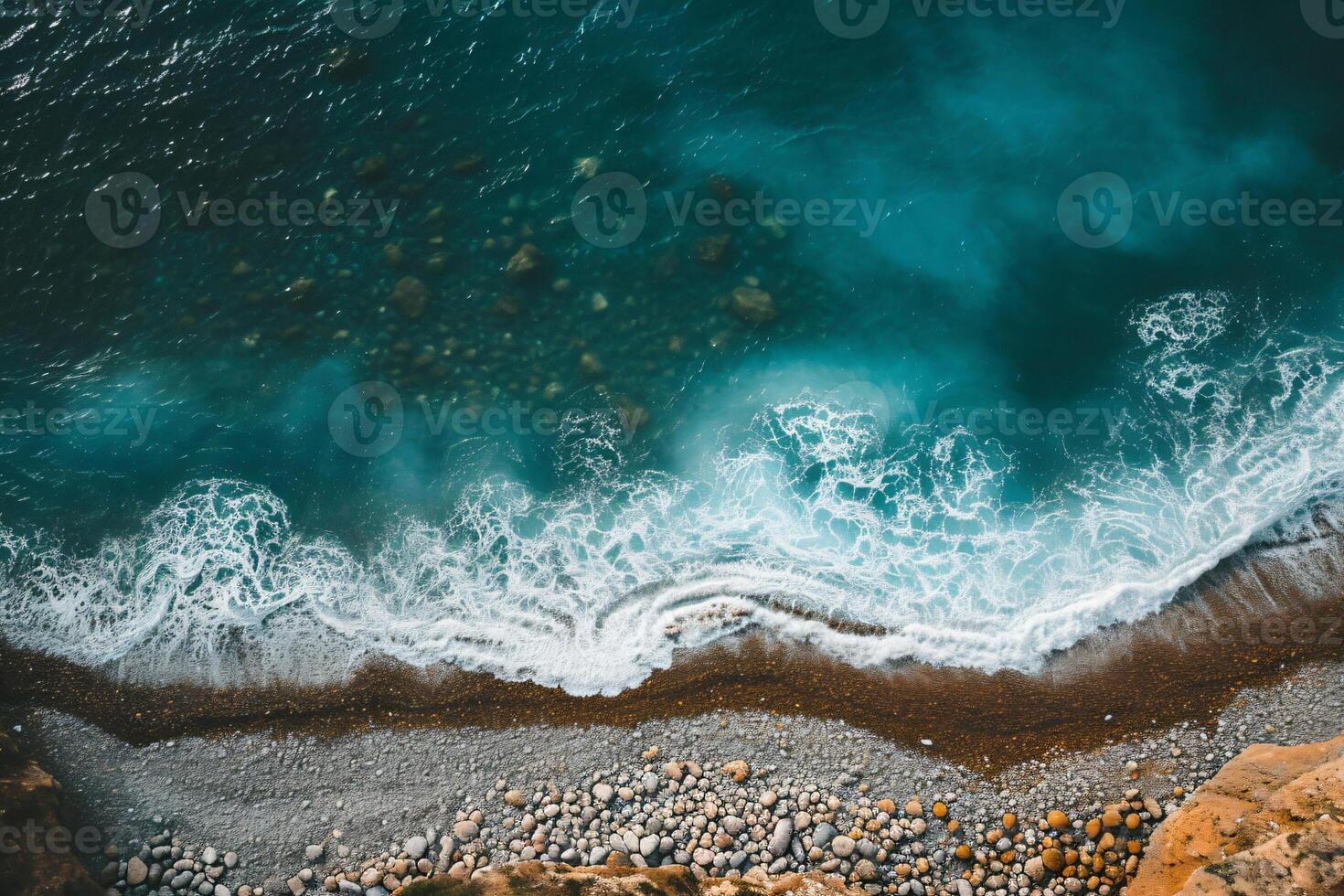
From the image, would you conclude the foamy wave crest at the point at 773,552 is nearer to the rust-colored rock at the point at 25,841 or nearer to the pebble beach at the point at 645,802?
the pebble beach at the point at 645,802

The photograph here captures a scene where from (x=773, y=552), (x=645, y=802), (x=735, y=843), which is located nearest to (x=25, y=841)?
(x=645, y=802)

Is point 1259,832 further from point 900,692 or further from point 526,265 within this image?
point 526,265

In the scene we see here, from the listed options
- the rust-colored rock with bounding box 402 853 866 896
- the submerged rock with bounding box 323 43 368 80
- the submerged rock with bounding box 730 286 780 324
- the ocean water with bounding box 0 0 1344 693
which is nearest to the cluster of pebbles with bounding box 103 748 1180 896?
the rust-colored rock with bounding box 402 853 866 896

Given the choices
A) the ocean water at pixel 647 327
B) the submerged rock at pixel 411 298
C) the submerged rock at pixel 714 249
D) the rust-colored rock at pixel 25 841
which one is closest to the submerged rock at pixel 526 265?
the ocean water at pixel 647 327

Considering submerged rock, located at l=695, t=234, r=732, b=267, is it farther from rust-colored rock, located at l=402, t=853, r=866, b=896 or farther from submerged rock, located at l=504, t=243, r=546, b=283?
rust-colored rock, located at l=402, t=853, r=866, b=896

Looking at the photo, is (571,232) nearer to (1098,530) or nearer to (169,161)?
(169,161)

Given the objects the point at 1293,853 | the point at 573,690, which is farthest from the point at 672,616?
the point at 1293,853
